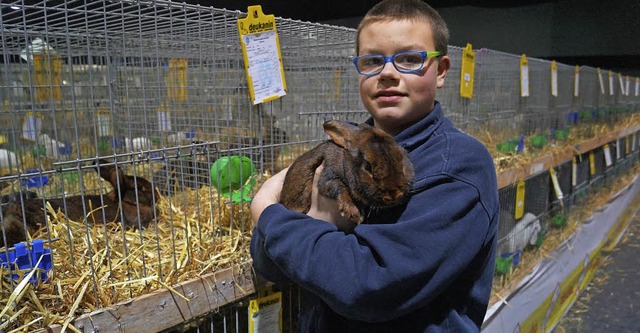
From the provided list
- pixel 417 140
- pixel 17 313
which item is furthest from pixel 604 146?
pixel 17 313

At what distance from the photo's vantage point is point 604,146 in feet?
15.8

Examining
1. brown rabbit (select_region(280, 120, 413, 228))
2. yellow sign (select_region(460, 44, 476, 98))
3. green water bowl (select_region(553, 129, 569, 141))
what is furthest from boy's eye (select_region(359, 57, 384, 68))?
green water bowl (select_region(553, 129, 569, 141))

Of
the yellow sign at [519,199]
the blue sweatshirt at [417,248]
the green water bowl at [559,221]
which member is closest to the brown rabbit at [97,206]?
the blue sweatshirt at [417,248]

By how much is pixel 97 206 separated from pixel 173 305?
3.03 ft

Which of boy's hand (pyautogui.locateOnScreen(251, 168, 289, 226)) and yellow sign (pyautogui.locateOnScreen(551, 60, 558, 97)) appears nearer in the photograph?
boy's hand (pyautogui.locateOnScreen(251, 168, 289, 226))

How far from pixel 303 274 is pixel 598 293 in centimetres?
386

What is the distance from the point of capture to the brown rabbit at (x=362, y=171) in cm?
99

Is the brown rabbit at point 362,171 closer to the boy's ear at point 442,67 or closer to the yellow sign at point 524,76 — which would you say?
the boy's ear at point 442,67

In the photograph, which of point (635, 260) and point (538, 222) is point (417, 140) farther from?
point (635, 260)

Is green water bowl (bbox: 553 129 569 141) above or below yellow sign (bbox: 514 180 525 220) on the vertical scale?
above

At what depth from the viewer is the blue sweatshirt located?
2.91 feet

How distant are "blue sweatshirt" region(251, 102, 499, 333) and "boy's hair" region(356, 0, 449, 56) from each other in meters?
0.20

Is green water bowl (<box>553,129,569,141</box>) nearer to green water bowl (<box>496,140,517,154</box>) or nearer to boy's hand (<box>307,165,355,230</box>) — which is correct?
green water bowl (<box>496,140,517,154</box>)

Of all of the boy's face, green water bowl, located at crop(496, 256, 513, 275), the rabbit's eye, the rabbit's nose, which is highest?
the boy's face
